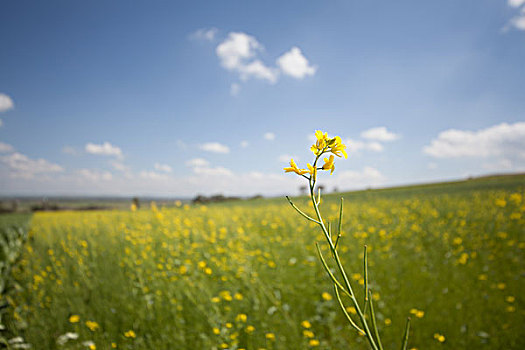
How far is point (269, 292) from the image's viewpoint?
130 inches

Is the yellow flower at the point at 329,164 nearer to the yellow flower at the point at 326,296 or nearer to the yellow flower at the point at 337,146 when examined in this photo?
the yellow flower at the point at 337,146

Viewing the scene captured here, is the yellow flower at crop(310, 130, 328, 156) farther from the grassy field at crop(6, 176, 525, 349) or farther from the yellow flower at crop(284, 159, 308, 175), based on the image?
the grassy field at crop(6, 176, 525, 349)

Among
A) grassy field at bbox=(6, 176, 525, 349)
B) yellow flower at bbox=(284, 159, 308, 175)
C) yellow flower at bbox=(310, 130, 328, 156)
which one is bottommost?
grassy field at bbox=(6, 176, 525, 349)

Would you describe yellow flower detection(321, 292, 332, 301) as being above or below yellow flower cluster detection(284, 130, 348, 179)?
below

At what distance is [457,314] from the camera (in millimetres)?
3244

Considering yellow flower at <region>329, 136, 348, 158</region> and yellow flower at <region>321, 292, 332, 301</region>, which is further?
yellow flower at <region>321, 292, 332, 301</region>

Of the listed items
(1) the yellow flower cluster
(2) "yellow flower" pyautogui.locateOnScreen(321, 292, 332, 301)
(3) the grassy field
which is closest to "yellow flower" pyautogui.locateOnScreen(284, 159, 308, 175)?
(1) the yellow flower cluster

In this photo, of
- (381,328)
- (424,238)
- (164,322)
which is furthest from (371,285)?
(424,238)

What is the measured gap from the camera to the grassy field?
273 cm

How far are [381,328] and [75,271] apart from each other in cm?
489

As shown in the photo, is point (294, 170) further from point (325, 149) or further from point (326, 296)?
point (326, 296)

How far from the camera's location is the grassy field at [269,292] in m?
2.73

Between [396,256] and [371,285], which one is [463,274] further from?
[371,285]

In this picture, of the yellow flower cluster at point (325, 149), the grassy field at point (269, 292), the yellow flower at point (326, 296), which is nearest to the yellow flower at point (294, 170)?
the yellow flower cluster at point (325, 149)
